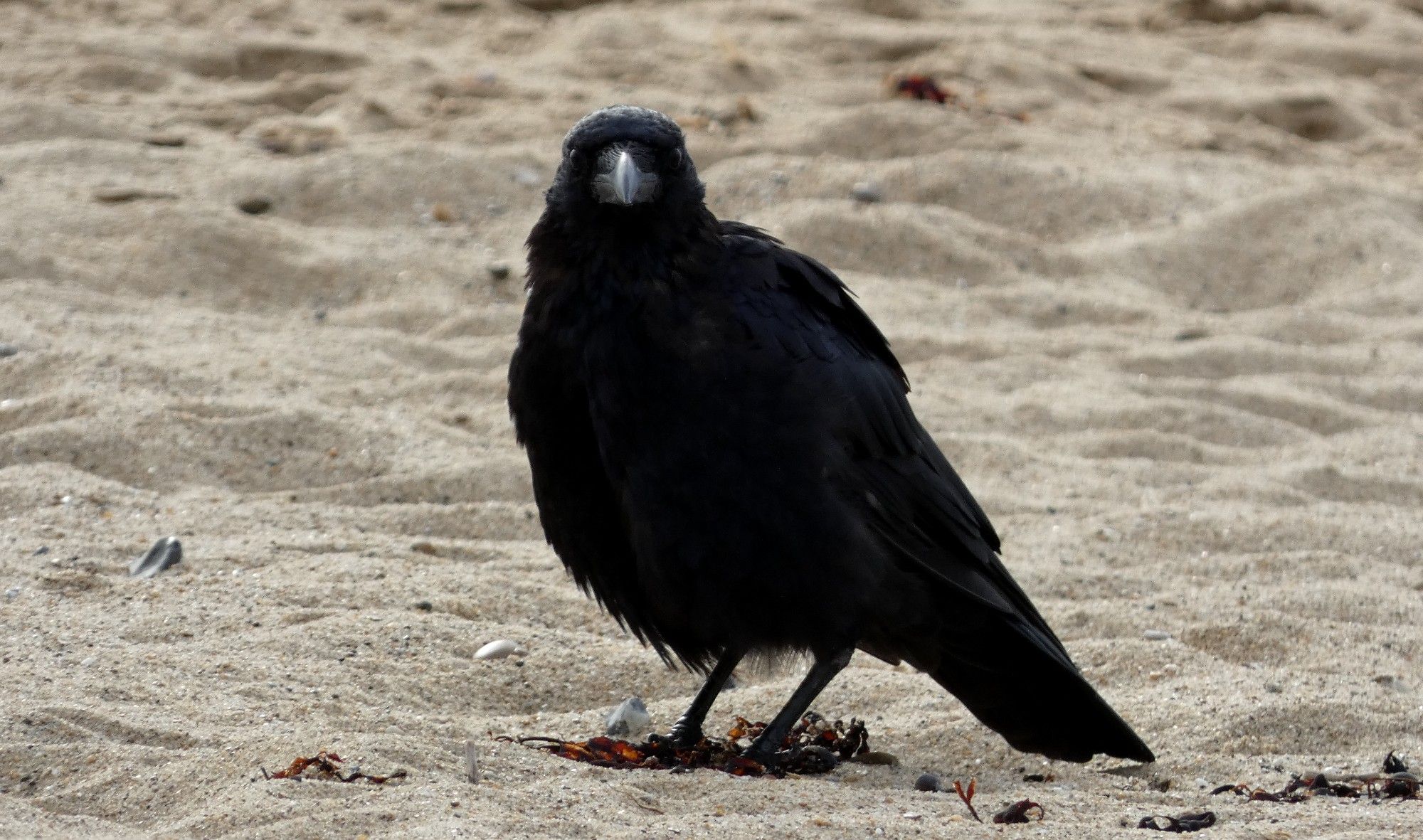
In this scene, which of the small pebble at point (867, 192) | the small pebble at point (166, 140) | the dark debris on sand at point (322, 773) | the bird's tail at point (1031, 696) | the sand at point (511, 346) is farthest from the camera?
the small pebble at point (867, 192)

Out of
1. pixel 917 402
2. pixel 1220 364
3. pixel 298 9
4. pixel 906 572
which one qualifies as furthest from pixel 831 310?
pixel 298 9

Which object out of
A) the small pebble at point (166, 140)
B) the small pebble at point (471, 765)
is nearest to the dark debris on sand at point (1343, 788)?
the small pebble at point (471, 765)

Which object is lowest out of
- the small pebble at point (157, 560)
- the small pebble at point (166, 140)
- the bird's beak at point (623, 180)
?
the small pebble at point (157, 560)

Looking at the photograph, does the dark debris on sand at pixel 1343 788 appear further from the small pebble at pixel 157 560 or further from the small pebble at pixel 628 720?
the small pebble at pixel 157 560

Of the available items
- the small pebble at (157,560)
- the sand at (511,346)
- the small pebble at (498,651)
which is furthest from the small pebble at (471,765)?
the small pebble at (157,560)

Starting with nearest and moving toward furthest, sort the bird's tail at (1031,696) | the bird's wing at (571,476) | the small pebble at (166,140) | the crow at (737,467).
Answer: the crow at (737,467), the bird's wing at (571,476), the bird's tail at (1031,696), the small pebble at (166,140)

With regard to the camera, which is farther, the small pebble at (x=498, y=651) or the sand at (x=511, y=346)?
the small pebble at (x=498, y=651)

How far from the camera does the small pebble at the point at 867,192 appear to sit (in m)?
7.03

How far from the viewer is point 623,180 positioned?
10.9 ft

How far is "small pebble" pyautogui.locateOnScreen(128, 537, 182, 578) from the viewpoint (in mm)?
3941

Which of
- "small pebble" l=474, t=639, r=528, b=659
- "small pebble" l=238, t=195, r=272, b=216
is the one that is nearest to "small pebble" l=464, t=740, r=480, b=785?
"small pebble" l=474, t=639, r=528, b=659

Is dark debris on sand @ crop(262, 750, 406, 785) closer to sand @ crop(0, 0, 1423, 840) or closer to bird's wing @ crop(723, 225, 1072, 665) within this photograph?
sand @ crop(0, 0, 1423, 840)

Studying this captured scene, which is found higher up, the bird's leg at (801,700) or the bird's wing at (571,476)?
the bird's wing at (571,476)

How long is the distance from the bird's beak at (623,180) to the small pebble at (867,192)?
3710 mm
